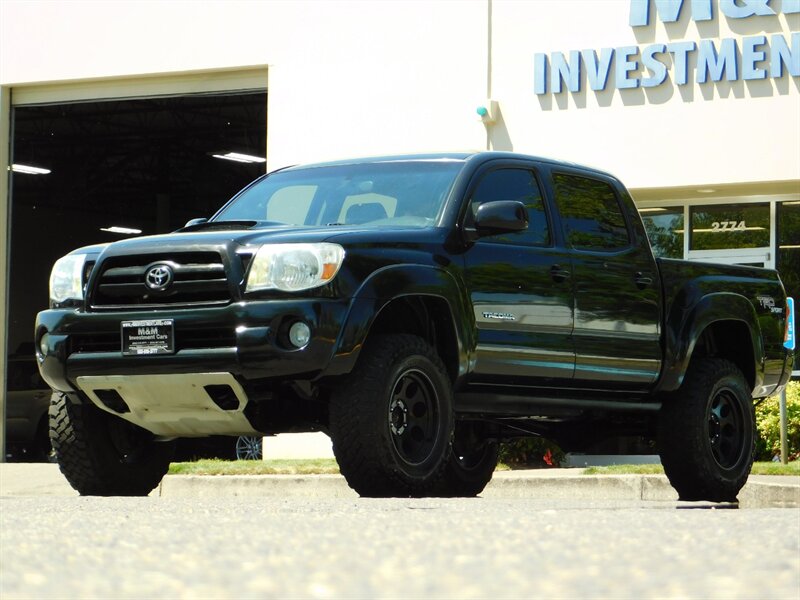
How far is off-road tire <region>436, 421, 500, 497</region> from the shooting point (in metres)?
10.2

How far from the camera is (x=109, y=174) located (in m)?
36.5

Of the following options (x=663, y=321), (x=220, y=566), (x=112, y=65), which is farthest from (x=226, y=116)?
(x=220, y=566)

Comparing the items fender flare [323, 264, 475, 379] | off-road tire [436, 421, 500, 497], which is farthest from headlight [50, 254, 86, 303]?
off-road tire [436, 421, 500, 497]

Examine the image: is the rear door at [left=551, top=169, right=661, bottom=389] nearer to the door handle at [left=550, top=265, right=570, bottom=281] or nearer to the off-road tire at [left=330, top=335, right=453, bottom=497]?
the door handle at [left=550, top=265, right=570, bottom=281]

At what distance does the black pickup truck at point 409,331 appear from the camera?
24.7ft

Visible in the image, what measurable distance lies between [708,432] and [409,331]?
2572 millimetres

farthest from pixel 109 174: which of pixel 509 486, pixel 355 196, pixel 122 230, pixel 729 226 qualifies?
pixel 355 196

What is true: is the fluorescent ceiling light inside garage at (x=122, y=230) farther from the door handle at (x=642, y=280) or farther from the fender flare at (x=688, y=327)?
the door handle at (x=642, y=280)

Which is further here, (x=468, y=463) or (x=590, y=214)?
(x=468, y=463)

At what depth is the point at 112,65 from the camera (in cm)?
2095

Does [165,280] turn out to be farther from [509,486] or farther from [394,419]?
[509,486]

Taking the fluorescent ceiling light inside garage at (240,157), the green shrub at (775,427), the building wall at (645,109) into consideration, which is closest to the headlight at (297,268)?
the green shrub at (775,427)

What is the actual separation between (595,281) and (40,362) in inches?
127

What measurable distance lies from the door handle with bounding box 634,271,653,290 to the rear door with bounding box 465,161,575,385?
69 cm
